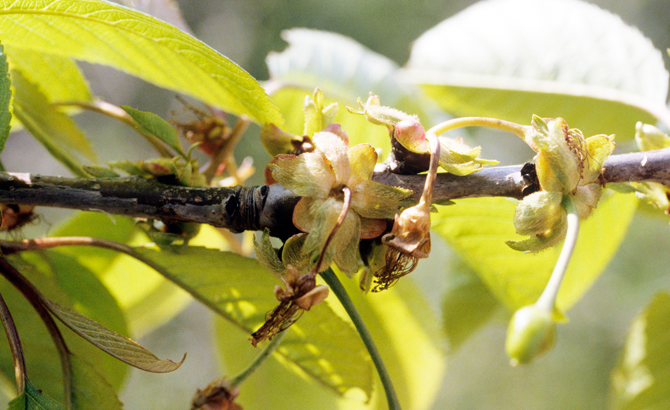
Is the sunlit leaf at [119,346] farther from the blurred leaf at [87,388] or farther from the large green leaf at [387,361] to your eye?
the large green leaf at [387,361]

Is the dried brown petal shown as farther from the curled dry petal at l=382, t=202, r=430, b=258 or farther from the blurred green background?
the blurred green background

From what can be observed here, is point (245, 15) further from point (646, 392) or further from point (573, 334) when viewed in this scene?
point (646, 392)

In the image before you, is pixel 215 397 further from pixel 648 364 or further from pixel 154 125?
pixel 648 364

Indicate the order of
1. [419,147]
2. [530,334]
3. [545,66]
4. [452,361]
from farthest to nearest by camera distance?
[452,361], [545,66], [419,147], [530,334]

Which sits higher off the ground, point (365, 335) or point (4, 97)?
point (4, 97)

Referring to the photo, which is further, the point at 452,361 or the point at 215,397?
the point at 452,361

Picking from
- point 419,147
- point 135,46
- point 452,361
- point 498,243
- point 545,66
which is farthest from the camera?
point 452,361

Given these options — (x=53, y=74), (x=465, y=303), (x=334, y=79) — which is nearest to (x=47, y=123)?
(x=53, y=74)
